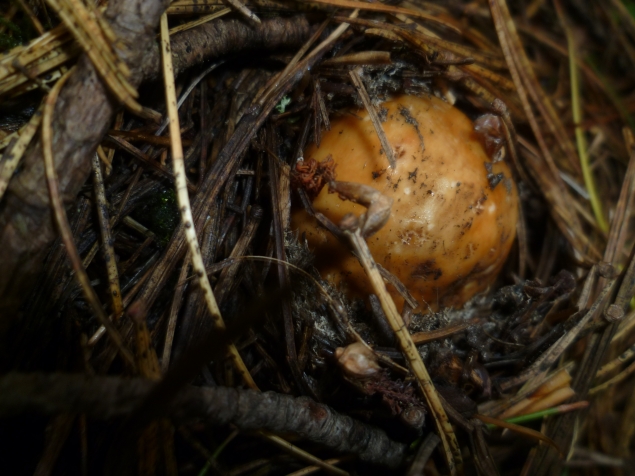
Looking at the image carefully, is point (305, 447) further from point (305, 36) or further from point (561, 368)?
point (305, 36)

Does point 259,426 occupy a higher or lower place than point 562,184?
higher

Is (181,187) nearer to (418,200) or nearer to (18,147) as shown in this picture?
(18,147)

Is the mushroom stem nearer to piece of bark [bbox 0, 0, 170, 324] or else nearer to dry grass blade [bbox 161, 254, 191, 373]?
dry grass blade [bbox 161, 254, 191, 373]

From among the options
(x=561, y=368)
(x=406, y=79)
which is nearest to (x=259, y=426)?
(x=561, y=368)

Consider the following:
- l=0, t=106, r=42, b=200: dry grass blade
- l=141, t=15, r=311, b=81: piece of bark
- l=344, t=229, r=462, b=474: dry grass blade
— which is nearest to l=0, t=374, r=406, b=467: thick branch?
l=344, t=229, r=462, b=474: dry grass blade

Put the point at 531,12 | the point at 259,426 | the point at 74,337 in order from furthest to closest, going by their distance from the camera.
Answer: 1. the point at 531,12
2. the point at 74,337
3. the point at 259,426

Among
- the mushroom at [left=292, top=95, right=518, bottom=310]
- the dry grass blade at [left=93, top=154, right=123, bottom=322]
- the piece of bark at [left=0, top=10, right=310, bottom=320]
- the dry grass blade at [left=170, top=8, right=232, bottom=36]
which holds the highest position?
the dry grass blade at [left=170, top=8, right=232, bottom=36]

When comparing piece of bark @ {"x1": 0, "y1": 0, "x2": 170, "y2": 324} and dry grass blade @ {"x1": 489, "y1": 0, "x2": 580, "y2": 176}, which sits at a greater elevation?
piece of bark @ {"x1": 0, "y1": 0, "x2": 170, "y2": 324}
